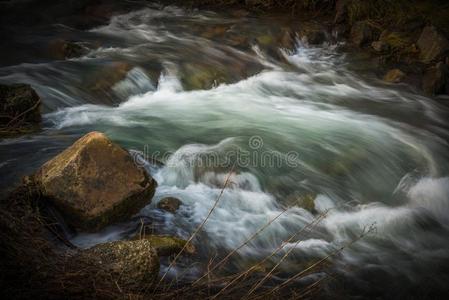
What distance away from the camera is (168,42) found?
9.32m

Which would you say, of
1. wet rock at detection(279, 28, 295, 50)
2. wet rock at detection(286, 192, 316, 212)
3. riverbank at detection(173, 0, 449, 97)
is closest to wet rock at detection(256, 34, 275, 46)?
wet rock at detection(279, 28, 295, 50)

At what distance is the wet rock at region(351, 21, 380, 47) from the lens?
33.6 ft

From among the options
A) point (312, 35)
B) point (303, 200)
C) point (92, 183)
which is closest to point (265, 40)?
point (312, 35)

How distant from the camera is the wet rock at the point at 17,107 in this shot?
5.01 m

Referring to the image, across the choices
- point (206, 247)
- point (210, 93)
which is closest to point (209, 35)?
point (210, 93)

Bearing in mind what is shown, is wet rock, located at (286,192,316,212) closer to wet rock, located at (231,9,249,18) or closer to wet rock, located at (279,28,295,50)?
wet rock, located at (279,28,295,50)

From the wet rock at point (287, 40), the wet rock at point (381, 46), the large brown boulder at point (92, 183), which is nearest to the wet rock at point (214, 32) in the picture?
the wet rock at point (287, 40)

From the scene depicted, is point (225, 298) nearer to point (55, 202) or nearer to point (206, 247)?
point (206, 247)

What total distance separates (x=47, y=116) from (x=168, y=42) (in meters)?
3.90

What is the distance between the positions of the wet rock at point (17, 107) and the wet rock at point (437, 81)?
6.88m

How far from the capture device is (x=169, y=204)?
4441mm

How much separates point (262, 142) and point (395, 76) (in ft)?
13.9

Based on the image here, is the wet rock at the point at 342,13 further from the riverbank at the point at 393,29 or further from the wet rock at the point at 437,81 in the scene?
the wet rock at the point at 437,81

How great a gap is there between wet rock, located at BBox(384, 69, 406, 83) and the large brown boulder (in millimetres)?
6594
